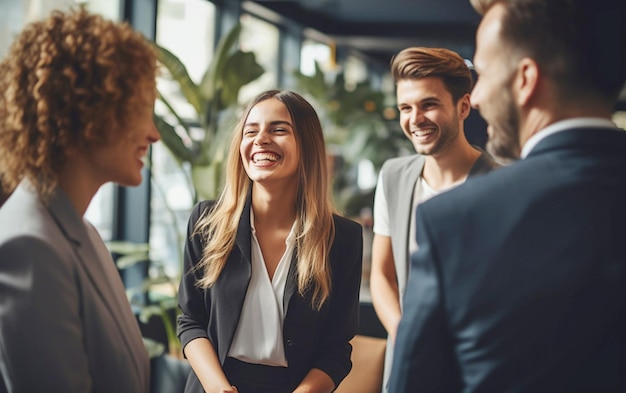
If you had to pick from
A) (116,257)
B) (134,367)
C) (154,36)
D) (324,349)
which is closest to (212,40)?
(154,36)

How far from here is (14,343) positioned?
3.16 feet

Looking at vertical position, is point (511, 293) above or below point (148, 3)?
below

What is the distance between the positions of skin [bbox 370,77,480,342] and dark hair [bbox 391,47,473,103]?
0.6 inches

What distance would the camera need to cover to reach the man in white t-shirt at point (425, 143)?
1.78m

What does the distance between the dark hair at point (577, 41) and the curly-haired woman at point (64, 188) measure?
27.7 inches

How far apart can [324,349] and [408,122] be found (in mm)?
716


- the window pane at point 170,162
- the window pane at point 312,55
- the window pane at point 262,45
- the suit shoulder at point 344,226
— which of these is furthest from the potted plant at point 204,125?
the window pane at point 312,55

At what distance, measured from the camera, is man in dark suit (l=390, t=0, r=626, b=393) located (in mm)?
895

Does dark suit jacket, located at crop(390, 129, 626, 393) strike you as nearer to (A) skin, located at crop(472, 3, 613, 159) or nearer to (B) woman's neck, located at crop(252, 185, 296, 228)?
(A) skin, located at crop(472, 3, 613, 159)

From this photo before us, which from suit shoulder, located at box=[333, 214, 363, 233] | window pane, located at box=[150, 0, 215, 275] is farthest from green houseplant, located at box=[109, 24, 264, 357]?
suit shoulder, located at box=[333, 214, 363, 233]

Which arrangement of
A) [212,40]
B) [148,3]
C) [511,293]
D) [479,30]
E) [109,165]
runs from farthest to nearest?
[212,40] < [148,3] < [109,165] < [479,30] < [511,293]

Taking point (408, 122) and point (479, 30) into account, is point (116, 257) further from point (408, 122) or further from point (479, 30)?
point (479, 30)

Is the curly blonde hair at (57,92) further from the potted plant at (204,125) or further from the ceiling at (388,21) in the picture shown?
the ceiling at (388,21)

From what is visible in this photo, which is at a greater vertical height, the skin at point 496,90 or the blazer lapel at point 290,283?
the skin at point 496,90
